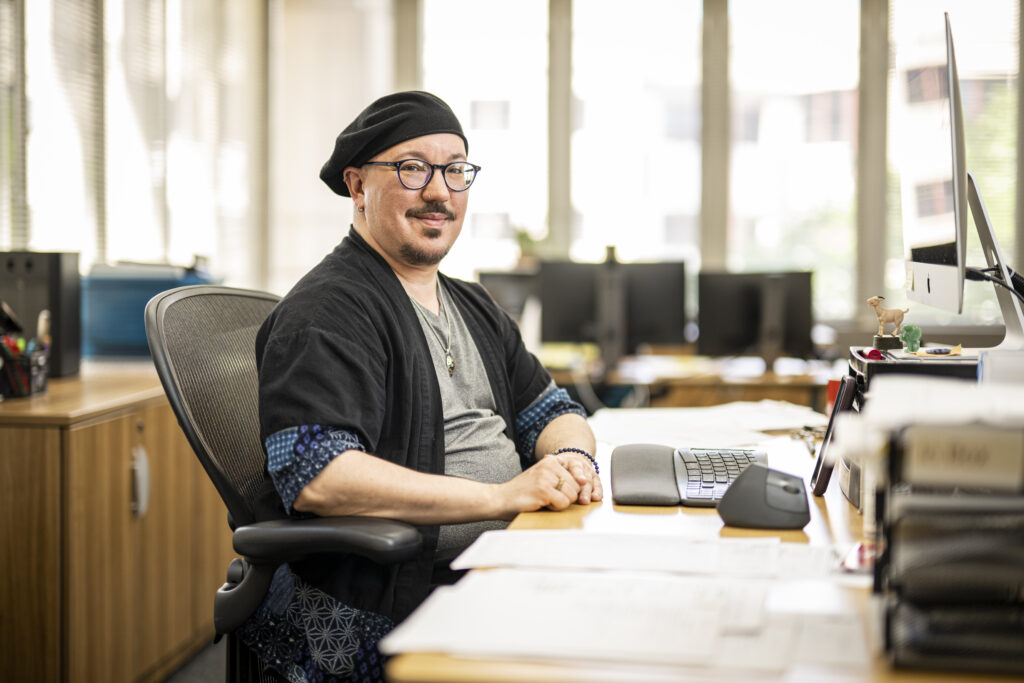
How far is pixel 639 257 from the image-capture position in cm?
619

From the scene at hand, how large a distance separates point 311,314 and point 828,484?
2.75ft

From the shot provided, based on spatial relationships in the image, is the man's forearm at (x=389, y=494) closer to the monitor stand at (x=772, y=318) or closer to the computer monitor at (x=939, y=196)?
the computer monitor at (x=939, y=196)

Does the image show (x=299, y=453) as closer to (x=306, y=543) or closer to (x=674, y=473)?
(x=306, y=543)

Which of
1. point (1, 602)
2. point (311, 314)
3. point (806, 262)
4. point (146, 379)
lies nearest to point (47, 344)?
point (146, 379)

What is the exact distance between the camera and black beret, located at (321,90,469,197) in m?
1.61

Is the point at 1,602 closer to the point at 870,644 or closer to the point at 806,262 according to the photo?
the point at 870,644

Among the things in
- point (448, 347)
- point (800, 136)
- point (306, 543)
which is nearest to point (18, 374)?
point (448, 347)

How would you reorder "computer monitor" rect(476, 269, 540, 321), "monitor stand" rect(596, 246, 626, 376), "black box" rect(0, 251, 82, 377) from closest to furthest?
1. "black box" rect(0, 251, 82, 377)
2. "monitor stand" rect(596, 246, 626, 376)
3. "computer monitor" rect(476, 269, 540, 321)

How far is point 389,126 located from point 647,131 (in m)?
4.90

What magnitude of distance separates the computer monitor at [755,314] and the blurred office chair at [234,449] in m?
2.79

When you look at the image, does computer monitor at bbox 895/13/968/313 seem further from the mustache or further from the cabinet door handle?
the cabinet door handle

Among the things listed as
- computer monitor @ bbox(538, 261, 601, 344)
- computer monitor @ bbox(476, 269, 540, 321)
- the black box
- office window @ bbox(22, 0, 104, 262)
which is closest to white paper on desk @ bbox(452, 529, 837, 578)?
the black box

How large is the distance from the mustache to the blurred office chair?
0.35 m

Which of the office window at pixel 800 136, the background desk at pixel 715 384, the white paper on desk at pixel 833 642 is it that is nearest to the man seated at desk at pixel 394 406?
the white paper on desk at pixel 833 642
